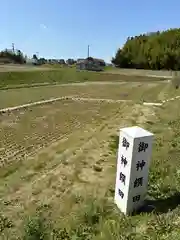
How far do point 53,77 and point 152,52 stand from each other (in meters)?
26.1

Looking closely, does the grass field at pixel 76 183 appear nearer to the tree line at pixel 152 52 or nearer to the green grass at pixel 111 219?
the green grass at pixel 111 219

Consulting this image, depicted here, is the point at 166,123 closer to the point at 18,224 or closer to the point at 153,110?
the point at 153,110

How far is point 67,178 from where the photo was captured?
7961 mm

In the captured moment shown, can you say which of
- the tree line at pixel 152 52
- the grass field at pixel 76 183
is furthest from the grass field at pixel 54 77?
the grass field at pixel 76 183

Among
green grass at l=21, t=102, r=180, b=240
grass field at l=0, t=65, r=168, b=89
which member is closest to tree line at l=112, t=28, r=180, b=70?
grass field at l=0, t=65, r=168, b=89

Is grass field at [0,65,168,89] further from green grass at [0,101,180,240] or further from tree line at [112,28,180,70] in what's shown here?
green grass at [0,101,180,240]

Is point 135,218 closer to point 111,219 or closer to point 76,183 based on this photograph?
point 111,219

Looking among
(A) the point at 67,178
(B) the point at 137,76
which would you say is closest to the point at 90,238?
(A) the point at 67,178

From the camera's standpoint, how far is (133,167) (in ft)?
18.1

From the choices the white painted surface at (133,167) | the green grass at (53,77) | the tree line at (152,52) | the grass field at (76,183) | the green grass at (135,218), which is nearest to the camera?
the green grass at (135,218)

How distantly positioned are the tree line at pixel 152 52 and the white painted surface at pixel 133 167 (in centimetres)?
5544

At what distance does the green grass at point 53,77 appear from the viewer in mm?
37969

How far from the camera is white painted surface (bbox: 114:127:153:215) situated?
214 inches

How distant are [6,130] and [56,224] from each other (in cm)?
881
